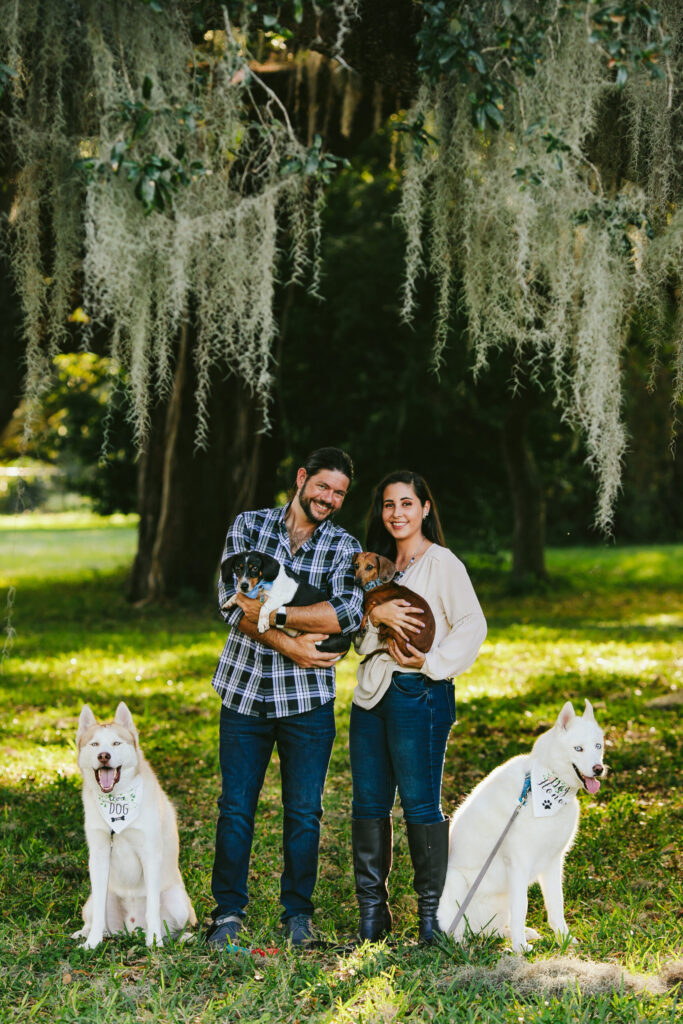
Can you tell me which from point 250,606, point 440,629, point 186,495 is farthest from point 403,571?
point 186,495

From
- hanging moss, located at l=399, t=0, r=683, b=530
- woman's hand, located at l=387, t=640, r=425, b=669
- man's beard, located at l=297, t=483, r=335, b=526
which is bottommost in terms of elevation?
woman's hand, located at l=387, t=640, r=425, b=669

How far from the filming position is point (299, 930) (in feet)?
11.6

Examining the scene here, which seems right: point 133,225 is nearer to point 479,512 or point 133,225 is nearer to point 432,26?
point 432,26

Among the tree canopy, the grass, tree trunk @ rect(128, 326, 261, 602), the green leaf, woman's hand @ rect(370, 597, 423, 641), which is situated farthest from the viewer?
tree trunk @ rect(128, 326, 261, 602)

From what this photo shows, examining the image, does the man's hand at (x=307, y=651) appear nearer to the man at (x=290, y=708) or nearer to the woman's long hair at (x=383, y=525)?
the man at (x=290, y=708)

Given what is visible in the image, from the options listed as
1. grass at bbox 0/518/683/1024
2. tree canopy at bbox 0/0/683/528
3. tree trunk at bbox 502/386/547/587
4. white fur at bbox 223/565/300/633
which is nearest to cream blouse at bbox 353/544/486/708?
white fur at bbox 223/565/300/633

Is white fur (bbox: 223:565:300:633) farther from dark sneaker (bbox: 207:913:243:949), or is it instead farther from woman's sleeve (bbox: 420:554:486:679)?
dark sneaker (bbox: 207:913:243:949)

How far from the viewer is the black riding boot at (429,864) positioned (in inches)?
137

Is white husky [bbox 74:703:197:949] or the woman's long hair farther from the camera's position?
the woman's long hair

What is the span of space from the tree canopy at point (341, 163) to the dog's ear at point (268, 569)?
1110mm

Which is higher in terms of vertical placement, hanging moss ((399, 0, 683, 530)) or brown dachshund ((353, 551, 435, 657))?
hanging moss ((399, 0, 683, 530))

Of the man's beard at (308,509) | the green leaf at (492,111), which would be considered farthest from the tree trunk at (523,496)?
the man's beard at (308,509)

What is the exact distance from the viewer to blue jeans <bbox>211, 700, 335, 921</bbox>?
356 centimetres

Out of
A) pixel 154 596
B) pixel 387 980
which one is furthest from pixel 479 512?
pixel 387 980
